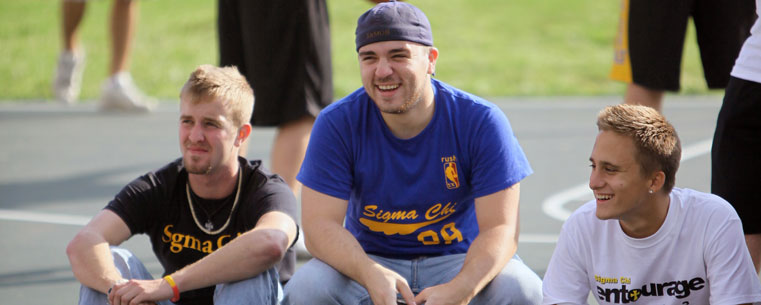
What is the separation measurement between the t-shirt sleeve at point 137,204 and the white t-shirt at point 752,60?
82.4 inches

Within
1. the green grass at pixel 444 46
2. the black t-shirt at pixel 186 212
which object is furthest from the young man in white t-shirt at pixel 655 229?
the green grass at pixel 444 46

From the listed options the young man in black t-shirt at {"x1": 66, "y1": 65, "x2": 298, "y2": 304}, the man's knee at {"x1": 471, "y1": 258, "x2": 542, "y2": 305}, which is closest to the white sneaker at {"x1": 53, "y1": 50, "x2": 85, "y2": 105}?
Answer: the young man in black t-shirt at {"x1": 66, "y1": 65, "x2": 298, "y2": 304}

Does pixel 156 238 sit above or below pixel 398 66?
below

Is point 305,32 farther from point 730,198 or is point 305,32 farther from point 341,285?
point 730,198

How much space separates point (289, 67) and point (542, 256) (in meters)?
1.46

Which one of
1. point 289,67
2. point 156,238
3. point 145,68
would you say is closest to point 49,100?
point 145,68

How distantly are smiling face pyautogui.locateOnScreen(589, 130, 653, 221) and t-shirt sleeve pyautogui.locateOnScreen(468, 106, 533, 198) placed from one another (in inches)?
17.5

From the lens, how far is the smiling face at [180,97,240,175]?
144 inches

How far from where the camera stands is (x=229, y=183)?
3.76m

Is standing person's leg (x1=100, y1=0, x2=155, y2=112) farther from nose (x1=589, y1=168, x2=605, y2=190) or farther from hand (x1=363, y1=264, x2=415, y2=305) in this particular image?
nose (x1=589, y1=168, x2=605, y2=190)

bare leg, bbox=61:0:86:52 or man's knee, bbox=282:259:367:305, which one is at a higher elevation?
bare leg, bbox=61:0:86:52

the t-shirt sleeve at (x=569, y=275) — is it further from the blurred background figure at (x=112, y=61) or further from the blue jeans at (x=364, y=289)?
the blurred background figure at (x=112, y=61)

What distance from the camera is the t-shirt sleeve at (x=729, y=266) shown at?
9.73ft

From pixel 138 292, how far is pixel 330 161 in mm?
775
